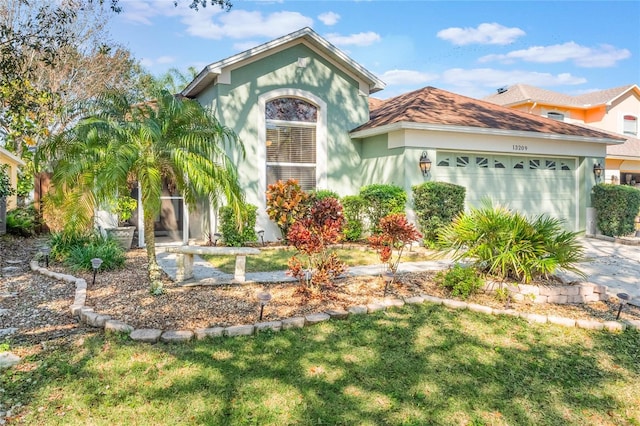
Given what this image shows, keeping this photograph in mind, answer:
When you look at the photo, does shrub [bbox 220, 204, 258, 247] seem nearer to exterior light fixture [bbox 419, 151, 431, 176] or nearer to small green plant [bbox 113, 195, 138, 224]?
small green plant [bbox 113, 195, 138, 224]

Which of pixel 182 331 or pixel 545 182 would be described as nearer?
pixel 182 331

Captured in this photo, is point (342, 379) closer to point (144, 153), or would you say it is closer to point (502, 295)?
point (502, 295)

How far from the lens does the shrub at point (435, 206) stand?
412 inches

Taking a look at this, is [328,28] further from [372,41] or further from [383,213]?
[383,213]

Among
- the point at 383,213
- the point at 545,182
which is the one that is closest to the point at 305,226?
the point at 383,213

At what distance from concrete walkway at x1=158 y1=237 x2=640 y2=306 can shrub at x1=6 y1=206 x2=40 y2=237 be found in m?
5.13

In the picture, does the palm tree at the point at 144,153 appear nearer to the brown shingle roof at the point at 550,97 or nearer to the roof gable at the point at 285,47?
the roof gable at the point at 285,47

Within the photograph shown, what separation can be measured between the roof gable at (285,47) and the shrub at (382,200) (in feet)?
12.0

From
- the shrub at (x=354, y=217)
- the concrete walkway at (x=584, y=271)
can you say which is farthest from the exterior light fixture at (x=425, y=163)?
the concrete walkway at (x=584, y=271)

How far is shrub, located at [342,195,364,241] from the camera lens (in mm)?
11258

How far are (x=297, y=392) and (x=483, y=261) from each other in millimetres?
4175

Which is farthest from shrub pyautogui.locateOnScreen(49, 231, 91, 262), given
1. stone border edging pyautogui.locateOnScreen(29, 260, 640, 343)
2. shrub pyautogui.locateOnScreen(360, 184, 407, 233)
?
shrub pyautogui.locateOnScreen(360, 184, 407, 233)

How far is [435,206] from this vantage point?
10.5 meters

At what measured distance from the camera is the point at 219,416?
3.14 meters
